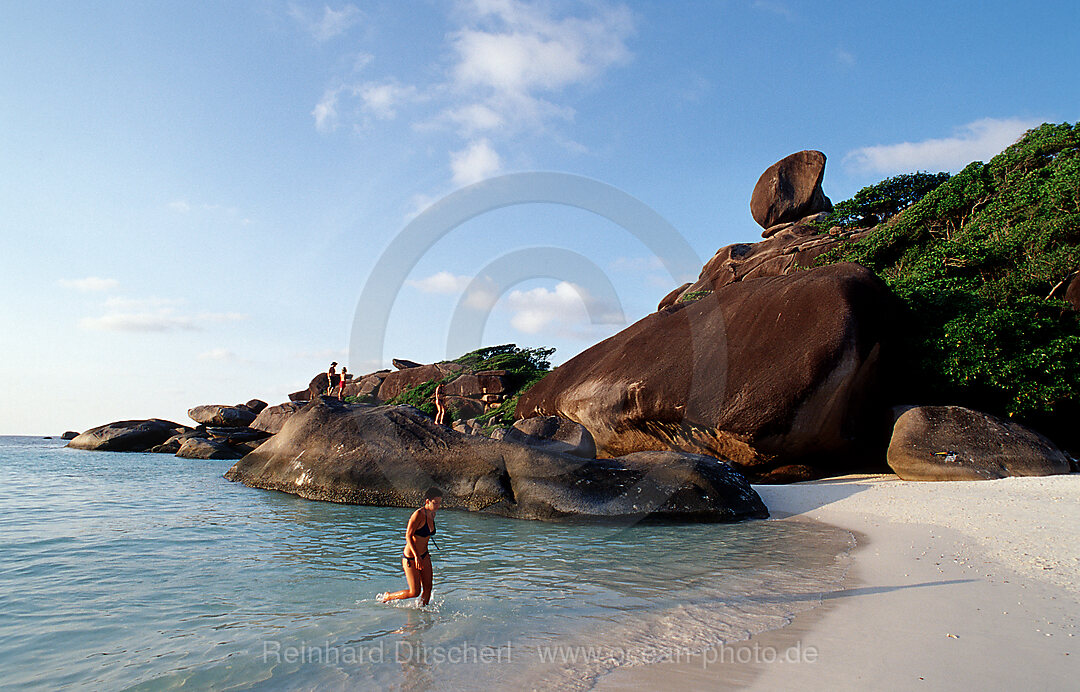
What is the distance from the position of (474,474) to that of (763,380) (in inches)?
238

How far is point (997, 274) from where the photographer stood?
1628 centimetres

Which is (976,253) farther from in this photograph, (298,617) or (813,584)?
(298,617)

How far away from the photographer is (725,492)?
9.37 m

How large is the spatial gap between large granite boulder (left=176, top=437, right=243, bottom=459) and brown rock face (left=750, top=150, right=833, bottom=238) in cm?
3170

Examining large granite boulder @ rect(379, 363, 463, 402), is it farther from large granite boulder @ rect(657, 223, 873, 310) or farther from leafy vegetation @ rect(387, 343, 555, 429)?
large granite boulder @ rect(657, 223, 873, 310)

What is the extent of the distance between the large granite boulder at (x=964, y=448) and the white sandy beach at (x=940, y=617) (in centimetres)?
189

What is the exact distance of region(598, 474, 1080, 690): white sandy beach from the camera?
10.7 feet

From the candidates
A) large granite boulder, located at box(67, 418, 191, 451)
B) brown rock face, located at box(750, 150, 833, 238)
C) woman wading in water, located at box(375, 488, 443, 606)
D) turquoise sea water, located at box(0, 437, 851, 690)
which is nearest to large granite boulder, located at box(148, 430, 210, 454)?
large granite boulder, located at box(67, 418, 191, 451)

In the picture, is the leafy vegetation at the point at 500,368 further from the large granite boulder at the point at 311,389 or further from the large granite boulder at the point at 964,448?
the large granite boulder at the point at 964,448

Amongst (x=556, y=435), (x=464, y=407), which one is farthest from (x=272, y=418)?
(x=556, y=435)

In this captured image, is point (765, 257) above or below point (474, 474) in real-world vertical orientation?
above

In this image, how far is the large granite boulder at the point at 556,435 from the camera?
43.8 ft

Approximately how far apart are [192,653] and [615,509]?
20.1 feet

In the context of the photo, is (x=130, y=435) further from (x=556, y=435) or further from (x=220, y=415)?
(x=556, y=435)
